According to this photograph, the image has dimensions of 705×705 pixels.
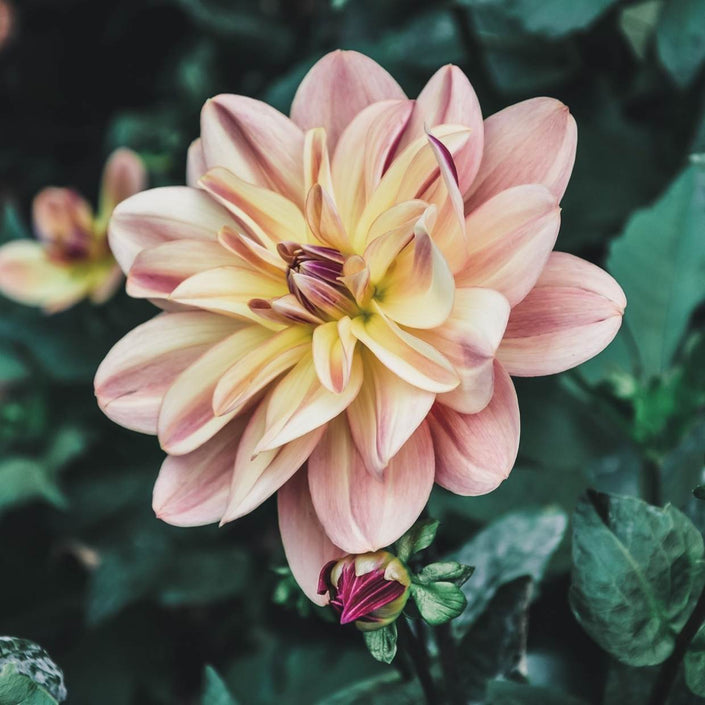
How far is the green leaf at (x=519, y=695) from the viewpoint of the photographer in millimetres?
515

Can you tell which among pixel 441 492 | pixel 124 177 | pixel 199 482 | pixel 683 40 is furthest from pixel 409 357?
pixel 124 177

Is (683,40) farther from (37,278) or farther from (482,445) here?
(37,278)

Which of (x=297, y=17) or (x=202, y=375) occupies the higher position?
(x=202, y=375)

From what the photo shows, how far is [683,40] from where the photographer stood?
787mm

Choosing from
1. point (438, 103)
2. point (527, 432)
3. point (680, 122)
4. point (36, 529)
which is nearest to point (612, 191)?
point (680, 122)

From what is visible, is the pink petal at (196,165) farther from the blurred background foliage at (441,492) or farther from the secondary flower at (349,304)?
the blurred background foliage at (441,492)

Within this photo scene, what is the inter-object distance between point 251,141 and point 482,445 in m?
0.21

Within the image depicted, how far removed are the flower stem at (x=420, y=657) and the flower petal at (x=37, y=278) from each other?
65 centimetres

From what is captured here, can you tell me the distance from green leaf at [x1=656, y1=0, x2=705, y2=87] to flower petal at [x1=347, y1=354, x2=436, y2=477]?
480mm

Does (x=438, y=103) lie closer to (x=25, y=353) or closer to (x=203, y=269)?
(x=203, y=269)

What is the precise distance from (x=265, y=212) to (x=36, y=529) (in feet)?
2.26

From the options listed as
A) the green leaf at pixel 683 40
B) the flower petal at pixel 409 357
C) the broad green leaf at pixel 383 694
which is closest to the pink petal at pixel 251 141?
the flower petal at pixel 409 357

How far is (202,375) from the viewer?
1.55 ft

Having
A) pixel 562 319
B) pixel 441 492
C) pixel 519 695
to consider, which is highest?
pixel 562 319
